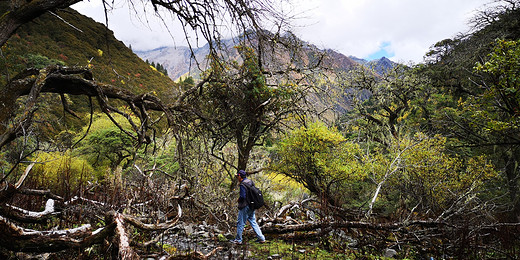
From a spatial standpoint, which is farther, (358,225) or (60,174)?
(358,225)

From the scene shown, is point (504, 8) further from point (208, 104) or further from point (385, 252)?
point (208, 104)

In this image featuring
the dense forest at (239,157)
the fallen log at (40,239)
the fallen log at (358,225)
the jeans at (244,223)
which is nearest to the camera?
the fallen log at (40,239)

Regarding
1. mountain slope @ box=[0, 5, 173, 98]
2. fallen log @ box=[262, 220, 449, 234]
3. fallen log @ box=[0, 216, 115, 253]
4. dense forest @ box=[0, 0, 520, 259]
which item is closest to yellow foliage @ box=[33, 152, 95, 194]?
dense forest @ box=[0, 0, 520, 259]

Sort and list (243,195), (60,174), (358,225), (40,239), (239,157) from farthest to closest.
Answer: (239,157)
(243,195)
(358,225)
(60,174)
(40,239)

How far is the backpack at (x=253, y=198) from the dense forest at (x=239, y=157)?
817mm

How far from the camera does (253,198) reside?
19.4 feet

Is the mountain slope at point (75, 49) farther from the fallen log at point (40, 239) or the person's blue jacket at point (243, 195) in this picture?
the fallen log at point (40, 239)

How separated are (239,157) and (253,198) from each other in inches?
80.6

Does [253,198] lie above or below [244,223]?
above

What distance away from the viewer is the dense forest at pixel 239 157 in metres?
2.88

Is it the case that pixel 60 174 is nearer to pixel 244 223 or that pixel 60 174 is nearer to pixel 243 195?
pixel 243 195

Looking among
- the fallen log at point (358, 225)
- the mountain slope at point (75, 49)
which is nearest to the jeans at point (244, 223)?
the fallen log at point (358, 225)

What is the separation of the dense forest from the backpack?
32.2 inches

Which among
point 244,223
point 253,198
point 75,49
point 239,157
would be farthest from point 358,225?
point 75,49
